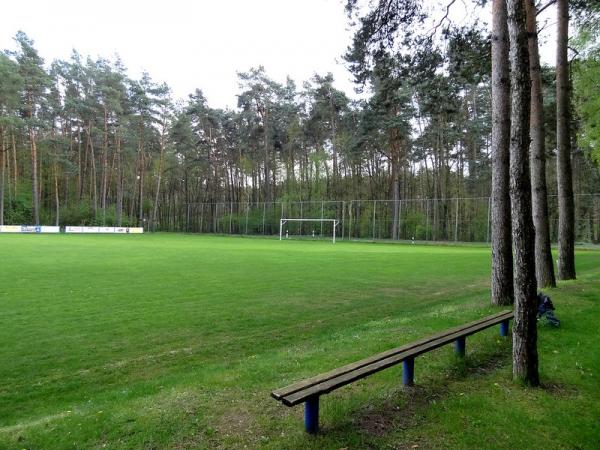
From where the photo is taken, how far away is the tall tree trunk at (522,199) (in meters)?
3.73

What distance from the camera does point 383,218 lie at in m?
41.6

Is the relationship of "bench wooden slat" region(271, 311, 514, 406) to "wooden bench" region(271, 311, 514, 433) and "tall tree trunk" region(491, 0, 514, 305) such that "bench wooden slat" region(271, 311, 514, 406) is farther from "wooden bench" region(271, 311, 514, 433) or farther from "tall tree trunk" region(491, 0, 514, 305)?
"tall tree trunk" region(491, 0, 514, 305)

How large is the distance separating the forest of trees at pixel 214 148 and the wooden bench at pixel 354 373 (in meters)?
26.9

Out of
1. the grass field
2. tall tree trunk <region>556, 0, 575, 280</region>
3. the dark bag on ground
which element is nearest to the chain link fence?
tall tree trunk <region>556, 0, 575, 280</region>

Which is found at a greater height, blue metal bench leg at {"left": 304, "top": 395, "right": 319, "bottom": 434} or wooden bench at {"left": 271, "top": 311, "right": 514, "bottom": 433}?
wooden bench at {"left": 271, "top": 311, "right": 514, "bottom": 433}

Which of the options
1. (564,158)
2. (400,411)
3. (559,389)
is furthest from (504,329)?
(564,158)

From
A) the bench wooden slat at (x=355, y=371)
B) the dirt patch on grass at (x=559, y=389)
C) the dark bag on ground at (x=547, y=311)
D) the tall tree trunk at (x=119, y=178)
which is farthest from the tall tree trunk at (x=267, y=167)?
the dirt patch on grass at (x=559, y=389)

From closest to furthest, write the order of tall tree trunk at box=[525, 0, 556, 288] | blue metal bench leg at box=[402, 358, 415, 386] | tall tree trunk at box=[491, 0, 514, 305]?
blue metal bench leg at box=[402, 358, 415, 386] → tall tree trunk at box=[491, 0, 514, 305] → tall tree trunk at box=[525, 0, 556, 288]

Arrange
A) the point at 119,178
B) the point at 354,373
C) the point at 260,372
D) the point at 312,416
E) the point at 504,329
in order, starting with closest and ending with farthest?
the point at 312,416
the point at 354,373
the point at 260,372
the point at 504,329
the point at 119,178

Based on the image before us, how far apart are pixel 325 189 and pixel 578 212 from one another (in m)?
25.2

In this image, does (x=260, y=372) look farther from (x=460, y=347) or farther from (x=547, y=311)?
(x=547, y=311)

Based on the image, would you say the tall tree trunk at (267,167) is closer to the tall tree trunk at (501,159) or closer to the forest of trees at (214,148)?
the forest of trees at (214,148)

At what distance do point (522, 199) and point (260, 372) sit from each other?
2.93 m

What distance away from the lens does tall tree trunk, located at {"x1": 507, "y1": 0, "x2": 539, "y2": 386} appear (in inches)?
147
